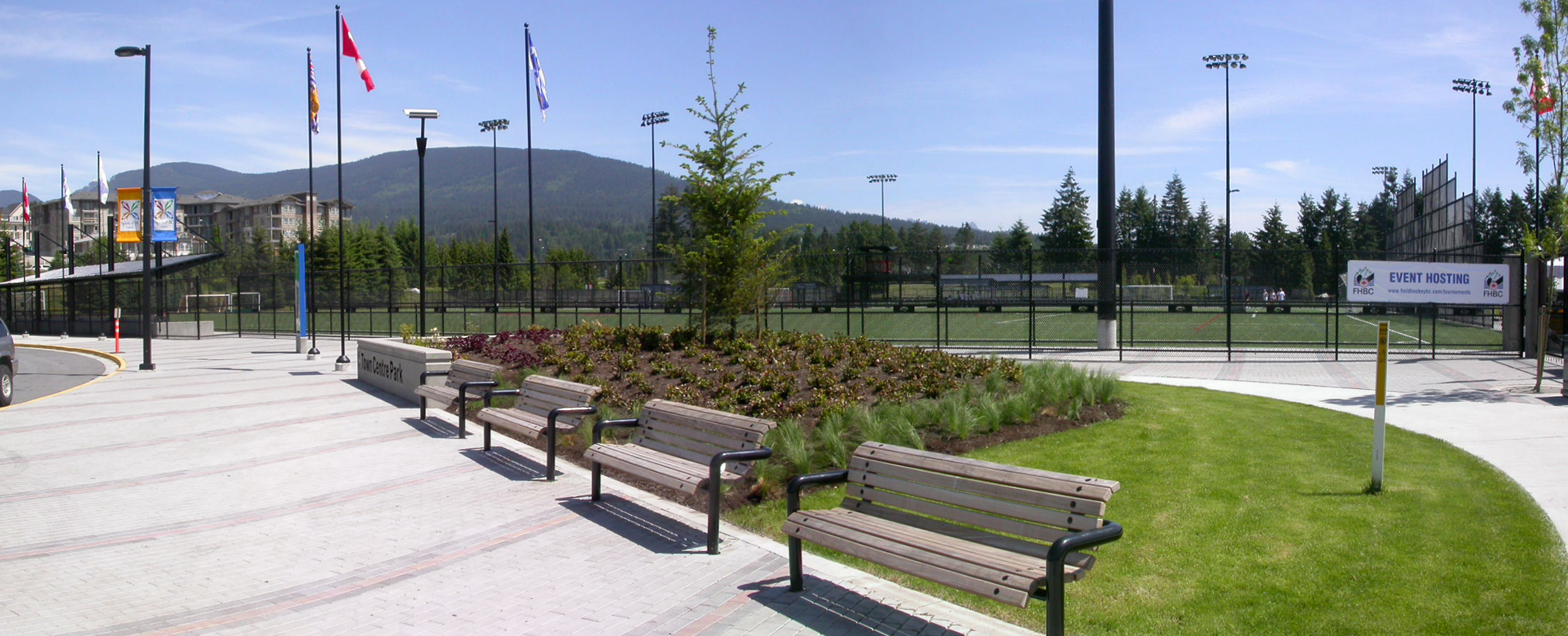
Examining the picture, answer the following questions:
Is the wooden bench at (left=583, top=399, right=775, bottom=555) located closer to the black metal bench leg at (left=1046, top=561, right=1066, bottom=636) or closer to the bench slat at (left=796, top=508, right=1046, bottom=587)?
the bench slat at (left=796, top=508, right=1046, bottom=587)

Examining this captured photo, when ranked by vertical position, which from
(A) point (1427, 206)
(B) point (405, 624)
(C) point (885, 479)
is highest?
(A) point (1427, 206)

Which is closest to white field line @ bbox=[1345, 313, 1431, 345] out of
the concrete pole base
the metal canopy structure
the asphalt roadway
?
the concrete pole base

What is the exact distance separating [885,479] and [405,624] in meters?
2.67

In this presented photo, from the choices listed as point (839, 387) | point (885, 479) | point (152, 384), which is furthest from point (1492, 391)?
point (152, 384)

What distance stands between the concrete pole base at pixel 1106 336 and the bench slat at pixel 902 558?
19811 mm

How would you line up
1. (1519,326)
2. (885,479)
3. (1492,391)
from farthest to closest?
(1519,326) → (1492,391) → (885,479)

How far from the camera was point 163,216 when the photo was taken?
27.8 m

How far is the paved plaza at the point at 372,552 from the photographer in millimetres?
5164

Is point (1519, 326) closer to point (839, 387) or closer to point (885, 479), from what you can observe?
point (839, 387)

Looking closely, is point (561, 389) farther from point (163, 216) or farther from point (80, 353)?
point (80, 353)

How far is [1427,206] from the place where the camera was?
4138cm

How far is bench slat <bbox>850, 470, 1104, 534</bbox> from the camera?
14.8 ft

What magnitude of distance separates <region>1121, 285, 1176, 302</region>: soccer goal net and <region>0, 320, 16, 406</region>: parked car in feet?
76.4

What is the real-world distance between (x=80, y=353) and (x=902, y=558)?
1316 inches
